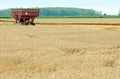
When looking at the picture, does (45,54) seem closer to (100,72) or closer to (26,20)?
(100,72)

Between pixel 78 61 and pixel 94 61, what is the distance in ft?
1.92

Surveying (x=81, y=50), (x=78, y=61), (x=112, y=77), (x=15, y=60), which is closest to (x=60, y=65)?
(x=78, y=61)

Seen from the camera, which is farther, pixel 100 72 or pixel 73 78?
pixel 100 72

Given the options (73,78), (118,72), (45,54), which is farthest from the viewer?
(45,54)

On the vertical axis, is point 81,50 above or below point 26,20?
above

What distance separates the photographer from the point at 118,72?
34.8 ft

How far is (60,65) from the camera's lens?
12312mm

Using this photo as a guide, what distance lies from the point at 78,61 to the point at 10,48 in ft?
15.0

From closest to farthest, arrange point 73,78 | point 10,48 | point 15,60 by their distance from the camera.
→ point 73,78, point 15,60, point 10,48

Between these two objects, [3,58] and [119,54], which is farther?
[119,54]

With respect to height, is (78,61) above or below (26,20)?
above

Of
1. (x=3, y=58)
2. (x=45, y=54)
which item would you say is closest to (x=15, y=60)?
(x=3, y=58)

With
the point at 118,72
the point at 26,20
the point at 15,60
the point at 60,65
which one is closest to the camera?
the point at 118,72

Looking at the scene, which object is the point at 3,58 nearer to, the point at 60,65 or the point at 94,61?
the point at 60,65
